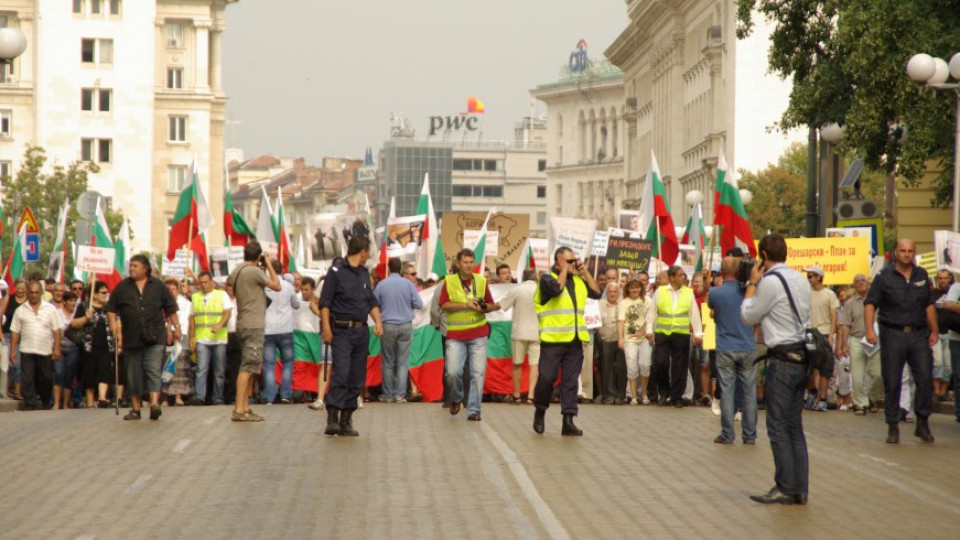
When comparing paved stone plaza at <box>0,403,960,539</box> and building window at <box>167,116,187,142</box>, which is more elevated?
building window at <box>167,116,187,142</box>

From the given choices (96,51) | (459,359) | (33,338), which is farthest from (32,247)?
(96,51)

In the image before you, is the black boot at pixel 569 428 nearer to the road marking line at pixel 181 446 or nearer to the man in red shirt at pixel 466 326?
the man in red shirt at pixel 466 326

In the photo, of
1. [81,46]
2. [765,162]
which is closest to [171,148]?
[81,46]

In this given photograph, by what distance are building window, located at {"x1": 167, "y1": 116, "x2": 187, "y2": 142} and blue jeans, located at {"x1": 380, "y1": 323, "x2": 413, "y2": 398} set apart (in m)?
88.5

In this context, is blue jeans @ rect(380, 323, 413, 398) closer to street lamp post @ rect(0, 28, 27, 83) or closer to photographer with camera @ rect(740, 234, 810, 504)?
street lamp post @ rect(0, 28, 27, 83)

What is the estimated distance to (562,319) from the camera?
19.1 m

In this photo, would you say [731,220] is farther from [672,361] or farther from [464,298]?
[464,298]

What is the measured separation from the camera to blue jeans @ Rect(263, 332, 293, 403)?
26384 millimetres

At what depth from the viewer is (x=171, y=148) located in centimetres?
11288

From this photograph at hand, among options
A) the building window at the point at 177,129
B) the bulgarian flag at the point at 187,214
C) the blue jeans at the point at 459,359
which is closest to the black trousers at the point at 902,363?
the blue jeans at the point at 459,359

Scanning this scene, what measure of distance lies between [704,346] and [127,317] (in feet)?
28.3

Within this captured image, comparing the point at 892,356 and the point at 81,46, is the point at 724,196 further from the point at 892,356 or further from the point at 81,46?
the point at 81,46

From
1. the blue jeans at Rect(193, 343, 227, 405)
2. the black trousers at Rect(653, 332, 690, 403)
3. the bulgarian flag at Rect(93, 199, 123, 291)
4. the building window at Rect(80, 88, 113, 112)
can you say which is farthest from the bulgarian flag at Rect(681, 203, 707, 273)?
the building window at Rect(80, 88, 113, 112)

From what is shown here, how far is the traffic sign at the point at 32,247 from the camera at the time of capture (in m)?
37.7
